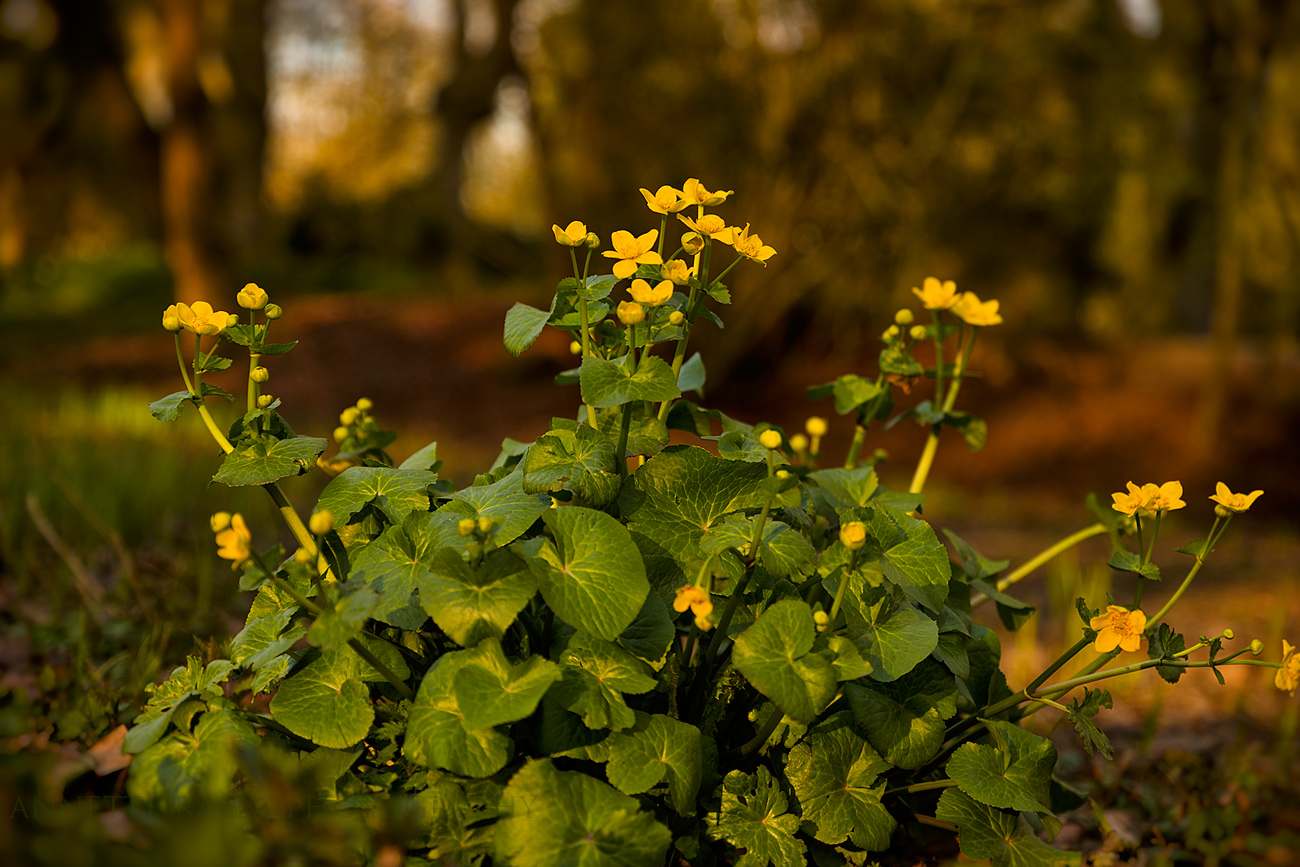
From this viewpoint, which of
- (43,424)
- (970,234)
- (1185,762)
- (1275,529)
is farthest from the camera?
(970,234)

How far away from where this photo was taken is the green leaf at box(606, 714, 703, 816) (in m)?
0.93

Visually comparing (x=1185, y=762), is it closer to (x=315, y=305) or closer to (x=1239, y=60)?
(x=1239, y=60)

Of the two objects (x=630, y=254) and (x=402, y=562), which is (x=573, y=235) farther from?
(x=402, y=562)

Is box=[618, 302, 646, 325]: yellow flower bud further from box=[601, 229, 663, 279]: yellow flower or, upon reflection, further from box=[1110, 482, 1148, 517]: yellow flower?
box=[1110, 482, 1148, 517]: yellow flower

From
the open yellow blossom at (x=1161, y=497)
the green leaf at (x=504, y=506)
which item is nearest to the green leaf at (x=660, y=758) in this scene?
the green leaf at (x=504, y=506)

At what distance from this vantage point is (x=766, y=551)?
0.96 metres

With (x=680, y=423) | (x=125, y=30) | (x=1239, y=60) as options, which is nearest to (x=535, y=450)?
(x=680, y=423)

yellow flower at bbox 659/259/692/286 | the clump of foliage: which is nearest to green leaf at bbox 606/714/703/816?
the clump of foliage

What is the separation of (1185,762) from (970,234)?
4978 millimetres

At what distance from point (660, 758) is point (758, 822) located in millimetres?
147

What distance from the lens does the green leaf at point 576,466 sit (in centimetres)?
98

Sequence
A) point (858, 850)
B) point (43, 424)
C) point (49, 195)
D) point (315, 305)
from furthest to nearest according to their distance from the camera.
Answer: point (49, 195) → point (315, 305) → point (43, 424) → point (858, 850)

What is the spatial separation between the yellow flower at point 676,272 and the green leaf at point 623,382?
0.09 m

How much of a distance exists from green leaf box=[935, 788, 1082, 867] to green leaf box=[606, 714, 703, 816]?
1.01 ft
